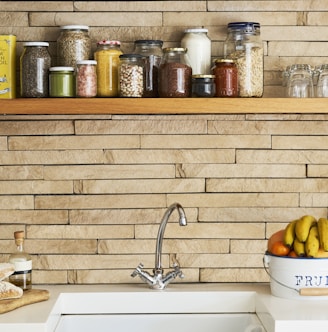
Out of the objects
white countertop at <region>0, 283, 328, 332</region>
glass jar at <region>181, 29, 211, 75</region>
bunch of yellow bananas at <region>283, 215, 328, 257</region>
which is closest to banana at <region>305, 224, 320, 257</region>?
bunch of yellow bananas at <region>283, 215, 328, 257</region>

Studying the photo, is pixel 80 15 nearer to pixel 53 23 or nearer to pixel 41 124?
pixel 53 23

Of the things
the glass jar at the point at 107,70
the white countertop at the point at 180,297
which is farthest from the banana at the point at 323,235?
the glass jar at the point at 107,70

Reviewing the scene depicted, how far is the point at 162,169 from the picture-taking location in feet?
9.77

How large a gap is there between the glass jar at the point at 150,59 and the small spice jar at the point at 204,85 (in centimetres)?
15

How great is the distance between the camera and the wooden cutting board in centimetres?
255

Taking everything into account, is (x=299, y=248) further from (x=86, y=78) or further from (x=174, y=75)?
(x=86, y=78)

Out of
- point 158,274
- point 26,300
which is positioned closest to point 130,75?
point 158,274

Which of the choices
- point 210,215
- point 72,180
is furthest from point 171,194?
point 72,180

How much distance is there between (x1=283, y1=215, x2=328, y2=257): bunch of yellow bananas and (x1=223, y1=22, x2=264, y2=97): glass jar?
0.46 metres

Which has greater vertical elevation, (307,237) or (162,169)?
(162,169)

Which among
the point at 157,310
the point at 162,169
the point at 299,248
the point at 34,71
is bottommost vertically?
the point at 157,310

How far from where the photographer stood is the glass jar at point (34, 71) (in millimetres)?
2750

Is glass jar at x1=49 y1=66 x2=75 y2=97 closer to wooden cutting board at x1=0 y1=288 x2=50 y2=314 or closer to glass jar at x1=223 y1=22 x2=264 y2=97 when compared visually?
glass jar at x1=223 y1=22 x2=264 y2=97

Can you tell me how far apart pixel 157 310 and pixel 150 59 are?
87 cm
